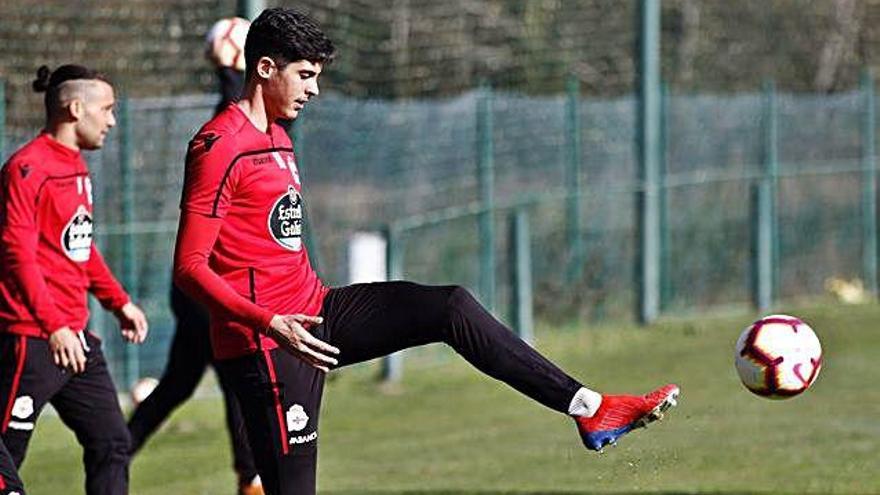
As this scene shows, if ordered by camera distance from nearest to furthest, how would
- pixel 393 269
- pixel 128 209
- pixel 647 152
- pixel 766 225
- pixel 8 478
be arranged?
pixel 8 478 → pixel 128 209 → pixel 393 269 → pixel 647 152 → pixel 766 225

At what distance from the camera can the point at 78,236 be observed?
8805 mm

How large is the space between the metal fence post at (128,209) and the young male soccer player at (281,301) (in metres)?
7.91

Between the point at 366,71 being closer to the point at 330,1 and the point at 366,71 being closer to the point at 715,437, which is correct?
the point at 330,1

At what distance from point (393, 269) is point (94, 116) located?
770 cm

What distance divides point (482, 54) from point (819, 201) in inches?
195

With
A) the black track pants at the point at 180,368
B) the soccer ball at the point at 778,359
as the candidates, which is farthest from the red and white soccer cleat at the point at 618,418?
the black track pants at the point at 180,368

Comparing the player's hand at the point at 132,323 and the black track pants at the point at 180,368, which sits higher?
the player's hand at the point at 132,323

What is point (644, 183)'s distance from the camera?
20.1m

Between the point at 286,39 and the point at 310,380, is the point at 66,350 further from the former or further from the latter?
the point at 286,39

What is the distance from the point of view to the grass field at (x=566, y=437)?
1178 cm

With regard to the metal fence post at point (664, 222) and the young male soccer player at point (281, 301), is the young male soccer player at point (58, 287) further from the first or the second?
the metal fence post at point (664, 222)

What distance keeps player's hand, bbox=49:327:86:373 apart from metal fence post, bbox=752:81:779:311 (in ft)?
45.2

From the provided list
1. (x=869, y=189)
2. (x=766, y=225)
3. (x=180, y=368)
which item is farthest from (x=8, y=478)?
(x=869, y=189)

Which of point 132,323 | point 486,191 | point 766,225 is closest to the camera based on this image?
point 132,323
